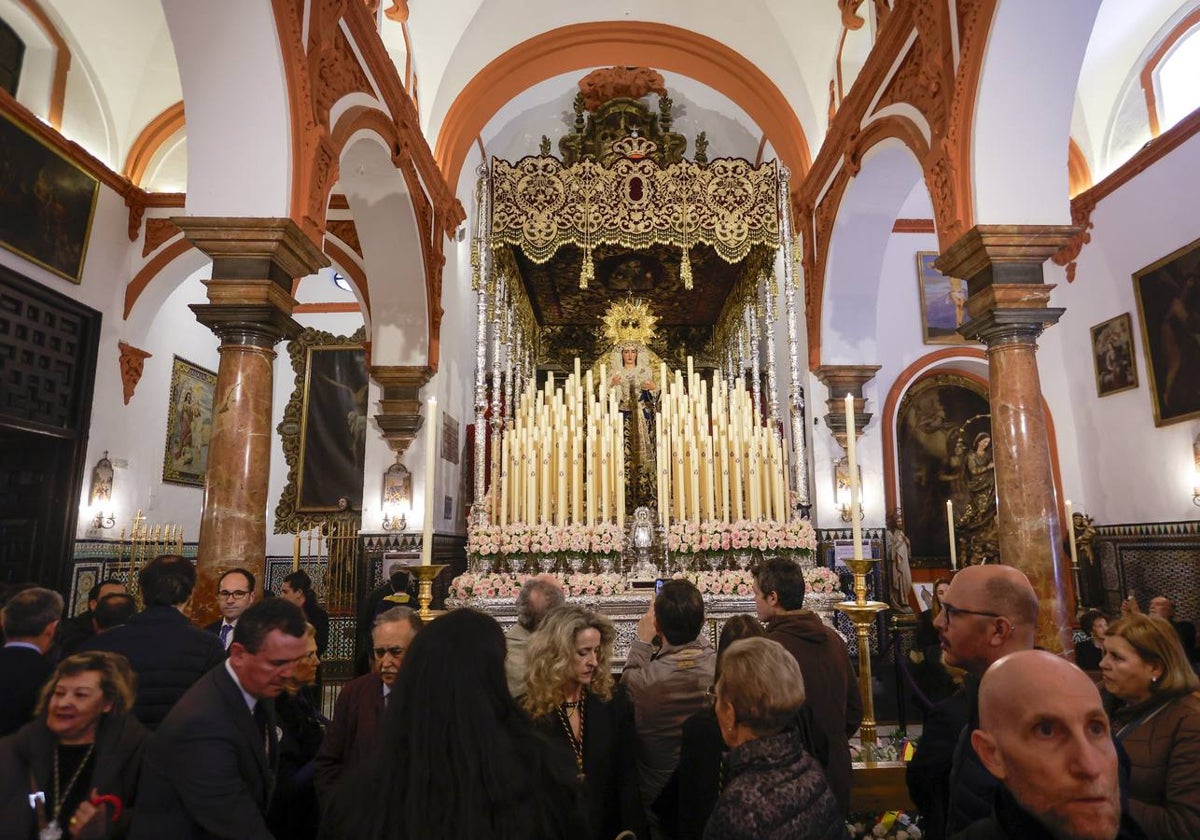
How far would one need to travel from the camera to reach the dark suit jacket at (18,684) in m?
2.98

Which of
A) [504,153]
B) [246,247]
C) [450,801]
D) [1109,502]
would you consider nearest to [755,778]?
[450,801]

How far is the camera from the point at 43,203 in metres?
8.30

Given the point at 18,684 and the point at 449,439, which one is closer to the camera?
the point at 18,684

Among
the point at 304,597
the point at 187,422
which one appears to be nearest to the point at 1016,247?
the point at 304,597

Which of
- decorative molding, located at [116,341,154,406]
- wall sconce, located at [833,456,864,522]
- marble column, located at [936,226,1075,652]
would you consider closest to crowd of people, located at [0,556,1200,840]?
marble column, located at [936,226,1075,652]

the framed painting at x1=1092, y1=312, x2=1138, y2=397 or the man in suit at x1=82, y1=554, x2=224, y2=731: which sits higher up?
the framed painting at x1=1092, y1=312, x2=1138, y2=397

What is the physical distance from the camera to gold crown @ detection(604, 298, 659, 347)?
1094 centimetres

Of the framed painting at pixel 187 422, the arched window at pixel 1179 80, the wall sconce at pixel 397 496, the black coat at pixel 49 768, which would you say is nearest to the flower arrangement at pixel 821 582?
the wall sconce at pixel 397 496

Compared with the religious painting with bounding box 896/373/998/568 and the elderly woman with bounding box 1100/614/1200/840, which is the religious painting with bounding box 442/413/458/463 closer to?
the religious painting with bounding box 896/373/998/568

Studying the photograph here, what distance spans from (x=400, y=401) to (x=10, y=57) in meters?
5.45

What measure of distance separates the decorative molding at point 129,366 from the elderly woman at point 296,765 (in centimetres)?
844

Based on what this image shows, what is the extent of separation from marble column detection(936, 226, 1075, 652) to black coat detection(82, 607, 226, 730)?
5302mm

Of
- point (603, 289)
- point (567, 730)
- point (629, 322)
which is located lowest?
point (567, 730)

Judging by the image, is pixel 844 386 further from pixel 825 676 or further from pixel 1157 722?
pixel 1157 722
